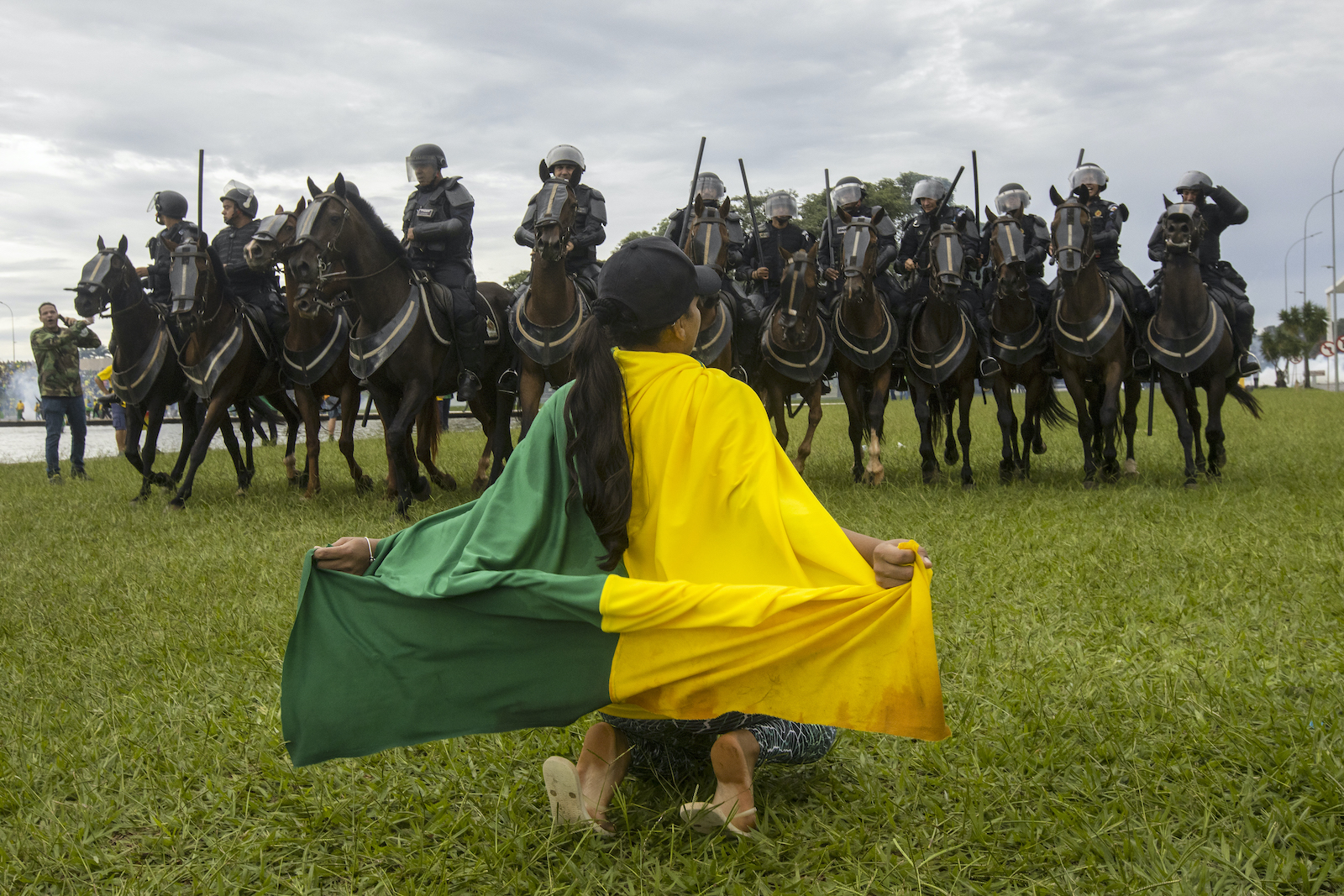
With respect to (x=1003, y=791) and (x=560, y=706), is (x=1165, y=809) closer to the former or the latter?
(x=1003, y=791)

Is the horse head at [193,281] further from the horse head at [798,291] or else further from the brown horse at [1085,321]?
the brown horse at [1085,321]

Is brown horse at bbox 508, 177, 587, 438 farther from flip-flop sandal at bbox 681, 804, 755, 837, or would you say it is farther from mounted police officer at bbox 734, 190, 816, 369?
flip-flop sandal at bbox 681, 804, 755, 837

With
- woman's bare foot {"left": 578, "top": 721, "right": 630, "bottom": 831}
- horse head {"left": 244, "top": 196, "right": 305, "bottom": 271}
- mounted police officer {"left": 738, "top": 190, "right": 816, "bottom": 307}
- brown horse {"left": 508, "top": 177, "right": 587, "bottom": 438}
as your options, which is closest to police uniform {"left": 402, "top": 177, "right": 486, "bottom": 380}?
brown horse {"left": 508, "top": 177, "right": 587, "bottom": 438}

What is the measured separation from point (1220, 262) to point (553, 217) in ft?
23.2

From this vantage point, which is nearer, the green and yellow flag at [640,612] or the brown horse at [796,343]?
the green and yellow flag at [640,612]

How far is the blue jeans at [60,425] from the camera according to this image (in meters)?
13.8

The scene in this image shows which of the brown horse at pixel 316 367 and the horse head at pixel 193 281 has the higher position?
the horse head at pixel 193 281

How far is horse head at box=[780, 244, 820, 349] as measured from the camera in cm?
1033

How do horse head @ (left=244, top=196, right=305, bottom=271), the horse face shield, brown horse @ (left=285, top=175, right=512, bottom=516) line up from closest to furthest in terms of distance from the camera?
brown horse @ (left=285, top=175, right=512, bottom=516)
horse head @ (left=244, top=196, right=305, bottom=271)
the horse face shield

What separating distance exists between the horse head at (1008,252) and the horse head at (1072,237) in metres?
0.37

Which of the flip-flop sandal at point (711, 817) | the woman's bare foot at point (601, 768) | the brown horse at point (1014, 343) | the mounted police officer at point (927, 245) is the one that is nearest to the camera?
the flip-flop sandal at point (711, 817)

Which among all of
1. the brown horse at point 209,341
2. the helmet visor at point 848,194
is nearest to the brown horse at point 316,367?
the brown horse at point 209,341

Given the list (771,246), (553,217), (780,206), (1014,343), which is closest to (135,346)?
(553,217)

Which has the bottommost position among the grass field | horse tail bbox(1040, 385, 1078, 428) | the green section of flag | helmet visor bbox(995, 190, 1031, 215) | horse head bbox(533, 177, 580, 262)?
the grass field
